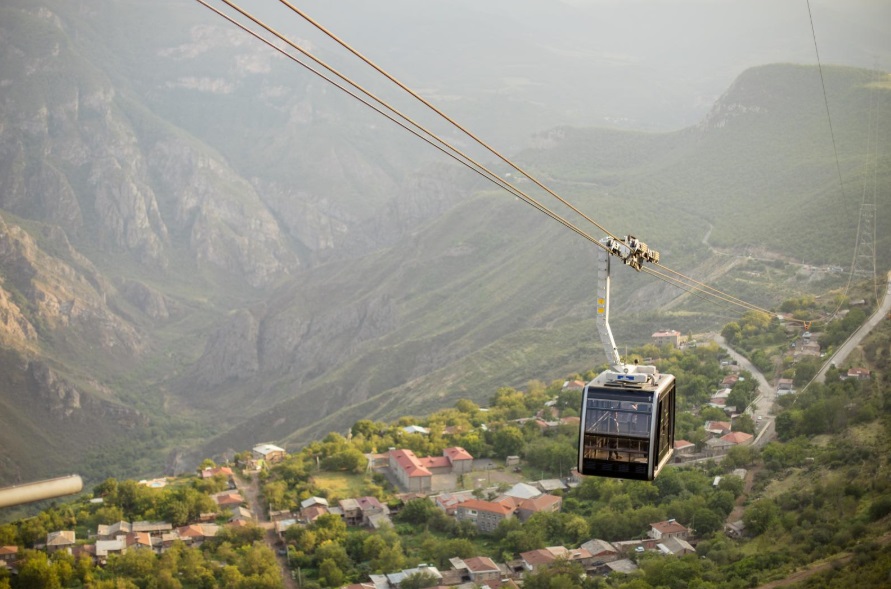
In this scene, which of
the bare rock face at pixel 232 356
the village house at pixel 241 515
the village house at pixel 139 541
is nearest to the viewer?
the village house at pixel 139 541

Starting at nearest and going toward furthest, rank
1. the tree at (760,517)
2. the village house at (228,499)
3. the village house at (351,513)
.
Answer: the tree at (760,517) < the village house at (351,513) < the village house at (228,499)

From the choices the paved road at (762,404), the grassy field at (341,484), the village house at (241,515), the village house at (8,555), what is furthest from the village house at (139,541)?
the paved road at (762,404)

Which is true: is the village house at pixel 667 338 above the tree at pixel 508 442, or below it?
above

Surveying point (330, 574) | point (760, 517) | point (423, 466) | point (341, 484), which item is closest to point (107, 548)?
point (330, 574)

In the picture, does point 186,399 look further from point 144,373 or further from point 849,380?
point 849,380

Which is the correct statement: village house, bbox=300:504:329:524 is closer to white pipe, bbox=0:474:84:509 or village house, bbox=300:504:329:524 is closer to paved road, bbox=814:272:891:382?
paved road, bbox=814:272:891:382

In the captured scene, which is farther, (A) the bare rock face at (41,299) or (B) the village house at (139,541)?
(A) the bare rock face at (41,299)

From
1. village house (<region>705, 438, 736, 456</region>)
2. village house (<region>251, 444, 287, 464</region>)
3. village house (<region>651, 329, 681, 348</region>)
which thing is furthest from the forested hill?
village house (<region>651, 329, 681, 348</region>)

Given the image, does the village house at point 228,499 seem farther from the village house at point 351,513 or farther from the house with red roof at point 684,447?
the house with red roof at point 684,447

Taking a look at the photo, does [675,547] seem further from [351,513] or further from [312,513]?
[312,513]
